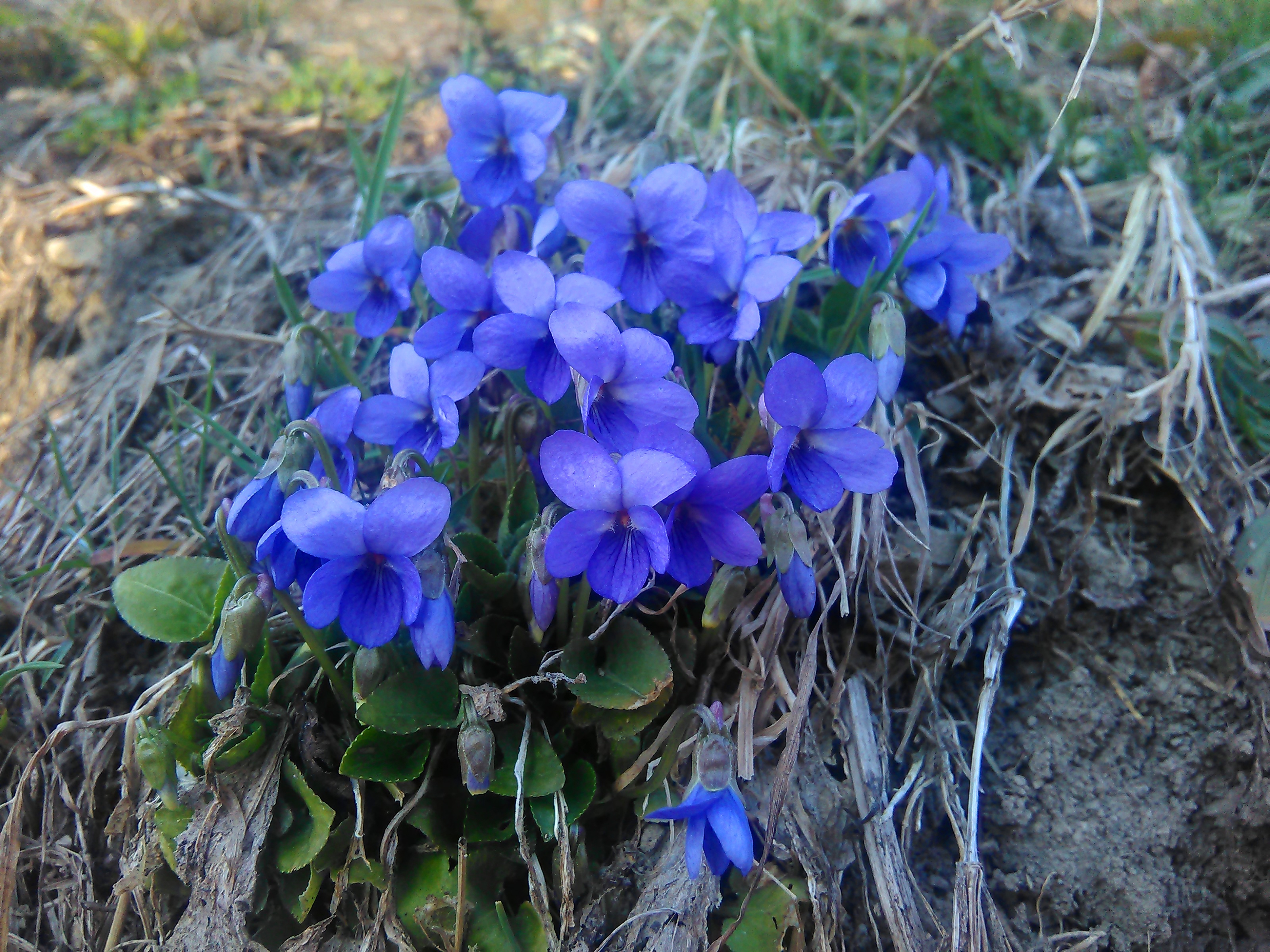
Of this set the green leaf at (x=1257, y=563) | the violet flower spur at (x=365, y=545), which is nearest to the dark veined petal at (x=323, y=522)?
the violet flower spur at (x=365, y=545)

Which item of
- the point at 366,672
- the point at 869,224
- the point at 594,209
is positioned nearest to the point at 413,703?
the point at 366,672

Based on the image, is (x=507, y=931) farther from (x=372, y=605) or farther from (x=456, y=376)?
(x=456, y=376)

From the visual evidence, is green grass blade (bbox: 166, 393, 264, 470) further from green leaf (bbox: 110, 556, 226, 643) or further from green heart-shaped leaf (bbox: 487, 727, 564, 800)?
green heart-shaped leaf (bbox: 487, 727, 564, 800)

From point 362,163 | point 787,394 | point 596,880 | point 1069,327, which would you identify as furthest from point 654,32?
point 596,880

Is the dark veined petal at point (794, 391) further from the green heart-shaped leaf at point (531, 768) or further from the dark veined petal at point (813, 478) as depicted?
the green heart-shaped leaf at point (531, 768)

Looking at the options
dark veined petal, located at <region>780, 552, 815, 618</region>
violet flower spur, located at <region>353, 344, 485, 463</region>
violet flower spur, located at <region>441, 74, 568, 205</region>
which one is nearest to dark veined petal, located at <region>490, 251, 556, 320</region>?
violet flower spur, located at <region>353, 344, 485, 463</region>

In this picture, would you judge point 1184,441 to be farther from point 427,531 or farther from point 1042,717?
point 427,531
